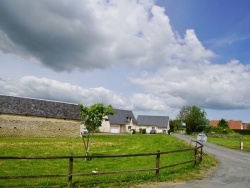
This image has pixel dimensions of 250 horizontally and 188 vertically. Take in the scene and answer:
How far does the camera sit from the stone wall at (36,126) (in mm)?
43938

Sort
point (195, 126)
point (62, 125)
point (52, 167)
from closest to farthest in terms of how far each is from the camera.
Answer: point (52, 167) < point (62, 125) < point (195, 126)

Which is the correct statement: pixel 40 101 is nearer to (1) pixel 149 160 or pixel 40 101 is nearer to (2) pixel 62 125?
(2) pixel 62 125

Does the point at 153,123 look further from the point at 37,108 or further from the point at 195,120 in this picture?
the point at 37,108

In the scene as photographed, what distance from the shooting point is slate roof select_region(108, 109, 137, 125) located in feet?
274

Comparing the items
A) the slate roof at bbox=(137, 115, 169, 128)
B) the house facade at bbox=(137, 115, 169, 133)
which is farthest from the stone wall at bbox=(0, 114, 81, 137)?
the slate roof at bbox=(137, 115, 169, 128)

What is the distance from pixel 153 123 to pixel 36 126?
5935 cm

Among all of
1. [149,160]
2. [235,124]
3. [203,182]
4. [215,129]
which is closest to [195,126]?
[215,129]

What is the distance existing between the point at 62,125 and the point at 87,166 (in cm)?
3359

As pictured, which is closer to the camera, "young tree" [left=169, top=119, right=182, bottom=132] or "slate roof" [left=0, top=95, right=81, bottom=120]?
"slate roof" [left=0, top=95, right=81, bottom=120]

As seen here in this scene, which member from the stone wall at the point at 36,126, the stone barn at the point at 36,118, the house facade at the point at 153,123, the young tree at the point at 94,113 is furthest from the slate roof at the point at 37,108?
the house facade at the point at 153,123

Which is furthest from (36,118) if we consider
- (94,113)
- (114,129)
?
(114,129)

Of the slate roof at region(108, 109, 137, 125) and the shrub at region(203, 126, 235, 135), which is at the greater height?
the slate roof at region(108, 109, 137, 125)

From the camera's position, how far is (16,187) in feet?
35.2

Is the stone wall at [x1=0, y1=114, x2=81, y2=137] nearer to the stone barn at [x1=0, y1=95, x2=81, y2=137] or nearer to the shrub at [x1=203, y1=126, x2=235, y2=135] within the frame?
the stone barn at [x1=0, y1=95, x2=81, y2=137]
